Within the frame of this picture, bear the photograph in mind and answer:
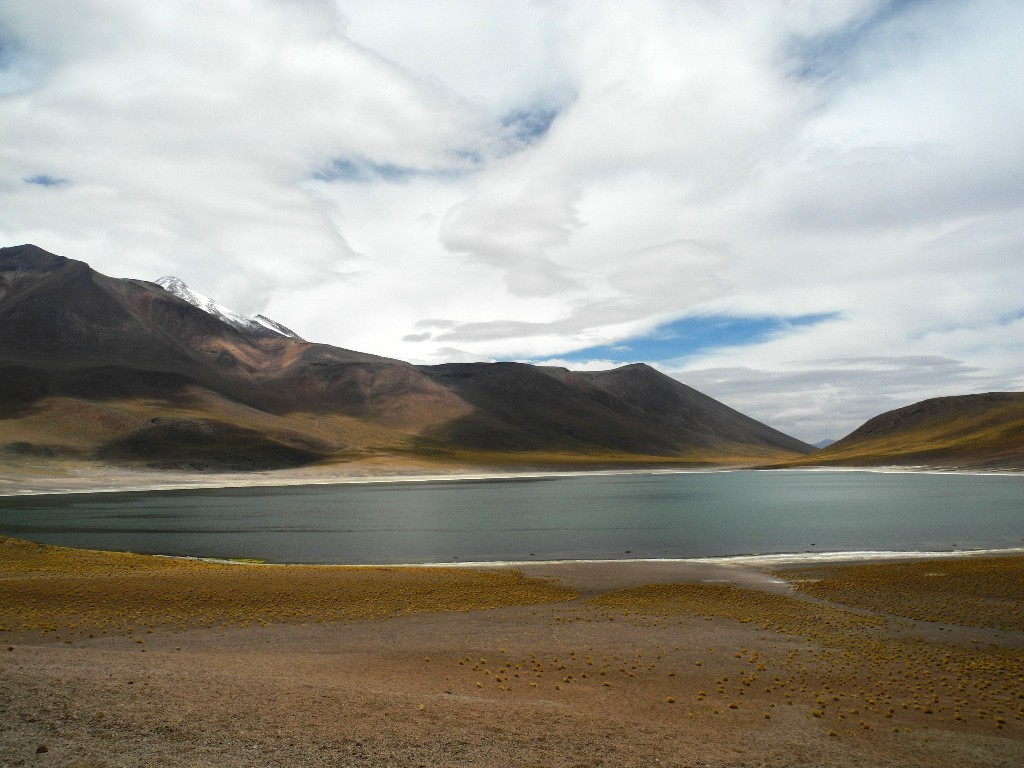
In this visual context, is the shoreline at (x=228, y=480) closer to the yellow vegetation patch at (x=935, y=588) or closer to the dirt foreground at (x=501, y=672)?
the dirt foreground at (x=501, y=672)

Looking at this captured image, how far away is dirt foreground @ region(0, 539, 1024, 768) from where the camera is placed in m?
12.6

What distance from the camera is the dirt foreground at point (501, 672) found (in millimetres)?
12602

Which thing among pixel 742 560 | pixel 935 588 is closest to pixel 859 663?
pixel 935 588

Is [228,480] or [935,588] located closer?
[935,588]

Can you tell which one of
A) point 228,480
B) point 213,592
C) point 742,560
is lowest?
point 228,480

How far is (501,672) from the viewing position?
1839 cm

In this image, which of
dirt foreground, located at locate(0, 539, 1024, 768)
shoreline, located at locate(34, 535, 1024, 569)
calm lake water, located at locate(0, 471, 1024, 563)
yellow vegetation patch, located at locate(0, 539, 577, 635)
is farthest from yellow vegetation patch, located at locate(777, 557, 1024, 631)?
yellow vegetation patch, located at locate(0, 539, 577, 635)

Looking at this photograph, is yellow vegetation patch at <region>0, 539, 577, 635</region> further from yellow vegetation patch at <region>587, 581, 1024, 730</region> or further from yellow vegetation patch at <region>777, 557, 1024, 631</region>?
yellow vegetation patch at <region>777, 557, 1024, 631</region>

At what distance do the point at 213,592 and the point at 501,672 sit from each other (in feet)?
52.9

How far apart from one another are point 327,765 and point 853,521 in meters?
66.8

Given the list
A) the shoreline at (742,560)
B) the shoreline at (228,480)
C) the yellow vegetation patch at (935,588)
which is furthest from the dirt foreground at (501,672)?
the shoreline at (228,480)

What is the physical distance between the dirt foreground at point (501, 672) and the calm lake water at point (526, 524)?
741 inches

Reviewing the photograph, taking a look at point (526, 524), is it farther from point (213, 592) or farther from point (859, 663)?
point (859, 663)

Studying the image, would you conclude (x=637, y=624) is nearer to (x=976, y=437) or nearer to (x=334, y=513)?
(x=334, y=513)
